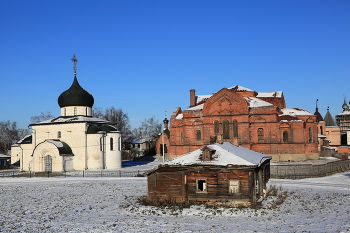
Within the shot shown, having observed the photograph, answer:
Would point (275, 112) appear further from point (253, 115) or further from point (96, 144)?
point (96, 144)

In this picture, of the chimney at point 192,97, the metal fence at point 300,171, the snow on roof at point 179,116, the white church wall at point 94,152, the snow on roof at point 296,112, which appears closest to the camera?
the metal fence at point 300,171

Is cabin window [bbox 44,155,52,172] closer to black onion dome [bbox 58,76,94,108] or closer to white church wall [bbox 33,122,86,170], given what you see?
white church wall [bbox 33,122,86,170]

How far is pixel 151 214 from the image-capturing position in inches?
757

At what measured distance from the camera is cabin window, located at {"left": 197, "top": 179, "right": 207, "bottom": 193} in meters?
21.4

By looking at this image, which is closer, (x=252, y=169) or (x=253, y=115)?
(x=252, y=169)

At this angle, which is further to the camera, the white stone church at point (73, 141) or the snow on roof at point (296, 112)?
the snow on roof at point (296, 112)

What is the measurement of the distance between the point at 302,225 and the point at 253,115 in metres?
35.8

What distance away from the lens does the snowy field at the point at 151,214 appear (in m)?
16.2

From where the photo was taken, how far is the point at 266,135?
166 ft

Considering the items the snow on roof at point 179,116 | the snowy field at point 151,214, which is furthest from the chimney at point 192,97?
the snowy field at point 151,214

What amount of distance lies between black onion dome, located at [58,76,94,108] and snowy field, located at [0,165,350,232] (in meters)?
24.3

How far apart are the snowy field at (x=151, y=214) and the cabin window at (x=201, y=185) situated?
5.46 feet

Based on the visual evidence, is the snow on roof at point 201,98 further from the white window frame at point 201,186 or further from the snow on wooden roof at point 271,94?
the white window frame at point 201,186

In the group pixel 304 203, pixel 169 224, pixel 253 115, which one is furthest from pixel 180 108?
pixel 169 224
